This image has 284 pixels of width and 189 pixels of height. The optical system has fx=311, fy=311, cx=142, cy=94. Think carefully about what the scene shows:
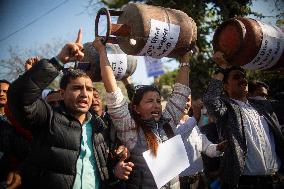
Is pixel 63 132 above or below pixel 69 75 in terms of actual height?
below

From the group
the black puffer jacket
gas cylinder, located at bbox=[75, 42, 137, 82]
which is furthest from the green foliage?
the black puffer jacket

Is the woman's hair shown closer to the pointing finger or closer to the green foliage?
→ the pointing finger

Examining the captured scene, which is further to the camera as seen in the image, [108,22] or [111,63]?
[111,63]

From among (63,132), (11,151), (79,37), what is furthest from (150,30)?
(11,151)

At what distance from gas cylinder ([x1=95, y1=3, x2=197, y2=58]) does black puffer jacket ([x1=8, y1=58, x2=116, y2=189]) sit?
0.64 m

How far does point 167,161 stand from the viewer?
261cm

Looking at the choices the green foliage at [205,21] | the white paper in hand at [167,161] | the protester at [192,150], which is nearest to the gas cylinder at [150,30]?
the white paper in hand at [167,161]

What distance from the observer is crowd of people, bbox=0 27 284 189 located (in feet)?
7.11

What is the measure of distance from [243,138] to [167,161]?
0.92 meters

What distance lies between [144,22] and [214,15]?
25.3 ft

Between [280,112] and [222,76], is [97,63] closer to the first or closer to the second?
[222,76]

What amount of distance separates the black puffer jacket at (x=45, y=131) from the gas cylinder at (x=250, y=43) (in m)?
1.46

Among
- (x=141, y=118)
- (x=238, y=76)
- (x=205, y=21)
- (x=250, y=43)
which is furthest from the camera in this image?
(x=205, y=21)

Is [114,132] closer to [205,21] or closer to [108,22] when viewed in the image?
[108,22]
